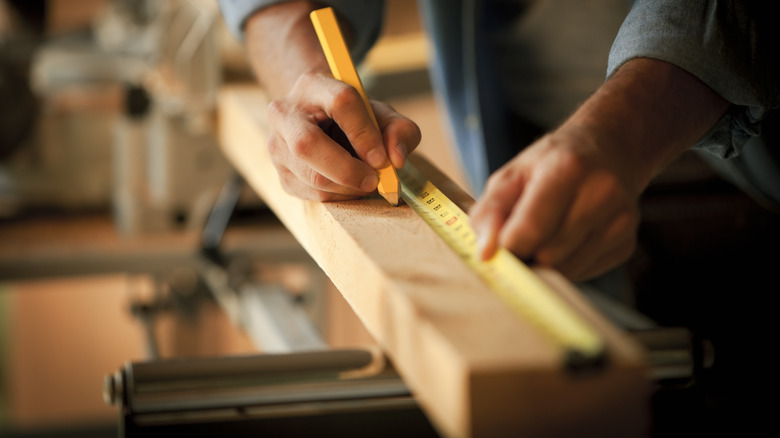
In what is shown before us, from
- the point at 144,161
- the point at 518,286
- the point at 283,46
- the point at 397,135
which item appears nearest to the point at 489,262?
the point at 518,286

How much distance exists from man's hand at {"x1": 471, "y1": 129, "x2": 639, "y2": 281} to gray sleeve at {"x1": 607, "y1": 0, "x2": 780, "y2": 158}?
10 centimetres

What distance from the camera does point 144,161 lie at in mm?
1210

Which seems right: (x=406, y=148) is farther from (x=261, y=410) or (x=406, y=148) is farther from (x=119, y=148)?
(x=119, y=148)

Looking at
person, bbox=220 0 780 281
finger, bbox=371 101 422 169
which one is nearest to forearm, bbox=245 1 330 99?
person, bbox=220 0 780 281

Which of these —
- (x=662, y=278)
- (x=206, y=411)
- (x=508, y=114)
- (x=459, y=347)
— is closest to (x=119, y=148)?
(x=508, y=114)

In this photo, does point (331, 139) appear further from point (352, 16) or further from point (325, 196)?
point (352, 16)

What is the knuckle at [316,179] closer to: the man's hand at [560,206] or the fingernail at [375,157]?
the fingernail at [375,157]

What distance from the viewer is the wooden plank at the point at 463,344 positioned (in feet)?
0.91

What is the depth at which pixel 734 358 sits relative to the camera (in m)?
1.28

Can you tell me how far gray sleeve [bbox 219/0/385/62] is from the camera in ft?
2.35

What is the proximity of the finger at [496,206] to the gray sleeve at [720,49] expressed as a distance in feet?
0.43

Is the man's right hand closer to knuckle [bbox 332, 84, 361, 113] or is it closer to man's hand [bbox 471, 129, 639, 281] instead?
knuckle [bbox 332, 84, 361, 113]

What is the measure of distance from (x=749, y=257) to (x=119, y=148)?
1.08 meters

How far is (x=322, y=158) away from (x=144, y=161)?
0.83 meters
